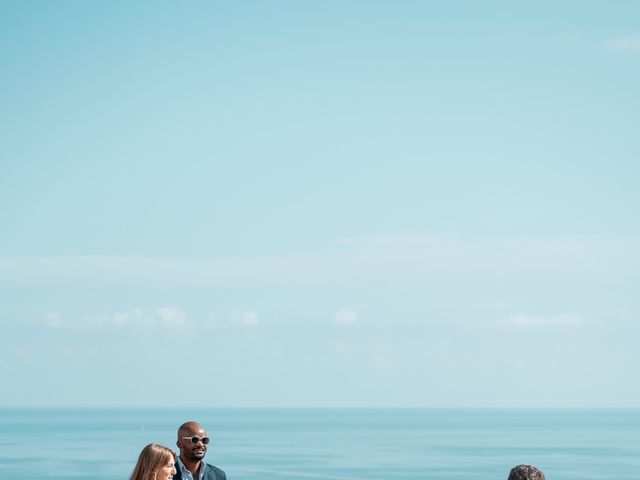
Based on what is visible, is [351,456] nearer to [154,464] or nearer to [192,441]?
[192,441]

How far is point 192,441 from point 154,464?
732 mm

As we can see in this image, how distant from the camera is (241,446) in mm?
120625

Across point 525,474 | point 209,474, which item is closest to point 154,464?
Result: point 209,474

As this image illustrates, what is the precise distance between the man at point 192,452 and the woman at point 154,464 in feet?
1.93

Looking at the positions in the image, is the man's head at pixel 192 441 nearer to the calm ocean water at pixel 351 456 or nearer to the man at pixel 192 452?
the man at pixel 192 452

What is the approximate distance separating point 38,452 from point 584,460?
51.1m

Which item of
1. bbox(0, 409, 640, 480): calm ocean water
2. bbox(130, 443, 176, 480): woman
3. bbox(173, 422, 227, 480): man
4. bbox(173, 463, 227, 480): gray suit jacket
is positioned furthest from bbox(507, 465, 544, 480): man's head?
bbox(0, 409, 640, 480): calm ocean water

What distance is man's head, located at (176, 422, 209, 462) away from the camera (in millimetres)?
8273

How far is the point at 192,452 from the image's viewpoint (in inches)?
328

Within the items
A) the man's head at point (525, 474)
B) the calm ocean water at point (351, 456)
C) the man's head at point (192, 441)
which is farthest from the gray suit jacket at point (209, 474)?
the calm ocean water at point (351, 456)

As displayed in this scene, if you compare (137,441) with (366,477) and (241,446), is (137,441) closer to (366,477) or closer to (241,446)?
(241,446)

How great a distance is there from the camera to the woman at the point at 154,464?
755 centimetres

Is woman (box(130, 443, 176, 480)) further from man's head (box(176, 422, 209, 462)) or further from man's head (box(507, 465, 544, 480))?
man's head (box(507, 465, 544, 480))

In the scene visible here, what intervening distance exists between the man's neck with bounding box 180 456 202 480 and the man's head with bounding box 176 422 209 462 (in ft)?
0.14
